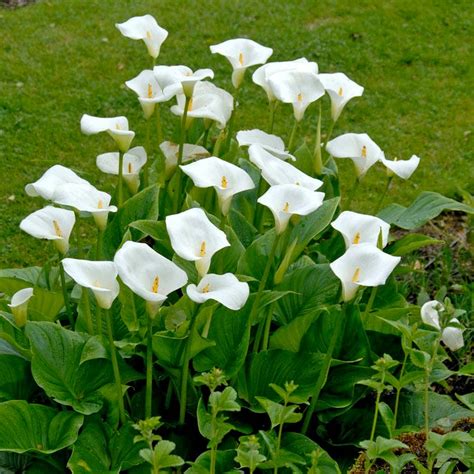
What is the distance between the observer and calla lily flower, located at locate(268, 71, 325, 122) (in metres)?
2.92

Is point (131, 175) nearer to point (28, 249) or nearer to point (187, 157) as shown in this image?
point (187, 157)

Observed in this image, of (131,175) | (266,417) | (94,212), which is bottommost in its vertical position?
(266,417)

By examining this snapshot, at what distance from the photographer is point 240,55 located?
3115 mm

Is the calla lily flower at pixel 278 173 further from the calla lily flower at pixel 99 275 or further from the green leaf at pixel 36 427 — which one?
the green leaf at pixel 36 427

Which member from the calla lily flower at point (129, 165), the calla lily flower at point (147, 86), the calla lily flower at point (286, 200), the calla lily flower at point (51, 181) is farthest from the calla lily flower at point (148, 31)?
the calla lily flower at point (286, 200)

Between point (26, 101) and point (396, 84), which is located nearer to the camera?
point (26, 101)

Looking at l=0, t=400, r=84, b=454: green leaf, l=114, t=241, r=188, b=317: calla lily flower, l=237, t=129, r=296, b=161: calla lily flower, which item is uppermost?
l=114, t=241, r=188, b=317: calla lily flower

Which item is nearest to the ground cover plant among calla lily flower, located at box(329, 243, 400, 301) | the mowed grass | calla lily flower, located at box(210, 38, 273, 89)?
calla lily flower, located at box(329, 243, 400, 301)

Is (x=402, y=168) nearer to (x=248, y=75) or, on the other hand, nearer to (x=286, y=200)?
(x=286, y=200)

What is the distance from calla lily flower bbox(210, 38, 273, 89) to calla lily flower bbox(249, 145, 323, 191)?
615 millimetres

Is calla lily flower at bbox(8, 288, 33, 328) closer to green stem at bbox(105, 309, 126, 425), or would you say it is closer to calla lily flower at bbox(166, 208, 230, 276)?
green stem at bbox(105, 309, 126, 425)

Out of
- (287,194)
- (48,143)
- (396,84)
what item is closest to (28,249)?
(48,143)

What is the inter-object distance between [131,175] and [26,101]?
2.93 meters

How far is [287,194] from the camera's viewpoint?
7.67 feet
